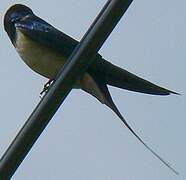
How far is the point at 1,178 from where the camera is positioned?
1.22 m

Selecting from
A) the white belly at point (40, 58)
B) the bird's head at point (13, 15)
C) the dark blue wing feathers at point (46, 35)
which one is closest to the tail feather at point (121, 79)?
the dark blue wing feathers at point (46, 35)

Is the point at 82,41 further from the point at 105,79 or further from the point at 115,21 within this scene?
the point at 105,79

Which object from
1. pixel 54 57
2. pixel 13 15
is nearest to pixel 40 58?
pixel 54 57

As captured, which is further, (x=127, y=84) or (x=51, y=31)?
(x=51, y=31)

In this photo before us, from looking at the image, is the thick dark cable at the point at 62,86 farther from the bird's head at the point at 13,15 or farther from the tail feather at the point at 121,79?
the bird's head at the point at 13,15

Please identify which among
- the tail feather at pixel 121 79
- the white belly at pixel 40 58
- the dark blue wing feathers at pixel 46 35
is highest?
the tail feather at pixel 121 79

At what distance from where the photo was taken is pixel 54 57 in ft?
8.93

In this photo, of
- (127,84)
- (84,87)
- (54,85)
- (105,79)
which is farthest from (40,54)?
(54,85)

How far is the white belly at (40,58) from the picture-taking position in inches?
107

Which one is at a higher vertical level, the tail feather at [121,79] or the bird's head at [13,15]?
the tail feather at [121,79]

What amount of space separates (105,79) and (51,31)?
56 cm

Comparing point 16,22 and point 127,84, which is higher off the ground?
point 127,84

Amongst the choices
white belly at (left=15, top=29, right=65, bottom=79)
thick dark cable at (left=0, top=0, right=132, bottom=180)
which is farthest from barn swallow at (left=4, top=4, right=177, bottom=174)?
thick dark cable at (left=0, top=0, right=132, bottom=180)

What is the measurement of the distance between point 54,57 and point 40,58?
0.08 m
